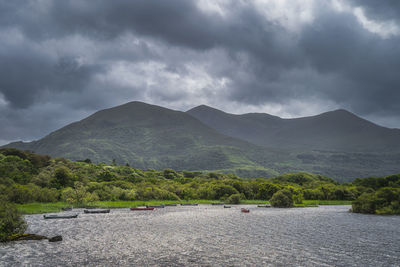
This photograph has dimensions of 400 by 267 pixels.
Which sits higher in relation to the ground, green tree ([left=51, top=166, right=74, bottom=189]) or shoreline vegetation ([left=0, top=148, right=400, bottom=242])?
green tree ([left=51, top=166, right=74, bottom=189])

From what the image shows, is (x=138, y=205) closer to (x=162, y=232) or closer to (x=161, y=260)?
(x=162, y=232)

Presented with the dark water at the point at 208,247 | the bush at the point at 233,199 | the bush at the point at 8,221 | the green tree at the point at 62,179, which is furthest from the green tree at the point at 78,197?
the bush at the point at 8,221

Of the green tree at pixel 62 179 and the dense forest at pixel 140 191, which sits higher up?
the green tree at pixel 62 179

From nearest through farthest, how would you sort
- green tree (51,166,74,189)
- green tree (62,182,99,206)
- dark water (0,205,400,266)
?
dark water (0,205,400,266) < green tree (62,182,99,206) < green tree (51,166,74,189)

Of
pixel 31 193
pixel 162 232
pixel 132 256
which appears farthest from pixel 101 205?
pixel 132 256

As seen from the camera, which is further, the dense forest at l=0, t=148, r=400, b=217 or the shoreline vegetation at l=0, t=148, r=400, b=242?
the dense forest at l=0, t=148, r=400, b=217

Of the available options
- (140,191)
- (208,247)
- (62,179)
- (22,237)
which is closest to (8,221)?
(22,237)

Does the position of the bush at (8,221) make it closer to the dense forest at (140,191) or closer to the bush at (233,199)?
the dense forest at (140,191)

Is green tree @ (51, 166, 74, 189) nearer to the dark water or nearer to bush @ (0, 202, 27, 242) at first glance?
the dark water

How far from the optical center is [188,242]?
2150 centimetres

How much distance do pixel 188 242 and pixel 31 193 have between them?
39722 mm

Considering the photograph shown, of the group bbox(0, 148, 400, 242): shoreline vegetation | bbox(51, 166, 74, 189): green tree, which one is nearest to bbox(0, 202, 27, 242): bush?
bbox(0, 148, 400, 242): shoreline vegetation

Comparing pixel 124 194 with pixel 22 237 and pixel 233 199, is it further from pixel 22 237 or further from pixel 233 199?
pixel 22 237

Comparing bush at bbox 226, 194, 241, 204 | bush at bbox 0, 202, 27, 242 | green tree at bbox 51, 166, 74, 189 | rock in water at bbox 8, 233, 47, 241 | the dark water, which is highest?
green tree at bbox 51, 166, 74, 189
